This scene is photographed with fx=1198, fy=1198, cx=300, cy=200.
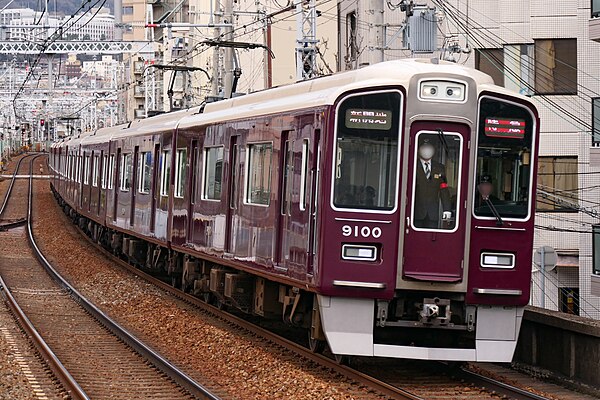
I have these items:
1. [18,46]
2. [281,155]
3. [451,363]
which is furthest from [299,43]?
[18,46]

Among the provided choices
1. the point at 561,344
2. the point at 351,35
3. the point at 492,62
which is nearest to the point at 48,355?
the point at 561,344

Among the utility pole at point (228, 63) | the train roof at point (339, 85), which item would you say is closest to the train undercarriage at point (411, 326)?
the train roof at point (339, 85)

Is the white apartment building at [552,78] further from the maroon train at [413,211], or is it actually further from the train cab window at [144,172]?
the maroon train at [413,211]

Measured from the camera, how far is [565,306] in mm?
28156

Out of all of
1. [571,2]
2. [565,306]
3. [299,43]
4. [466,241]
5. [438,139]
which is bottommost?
[565,306]

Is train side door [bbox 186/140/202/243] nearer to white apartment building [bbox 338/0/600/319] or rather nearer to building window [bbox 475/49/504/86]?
white apartment building [bbox 338/0/600/319]

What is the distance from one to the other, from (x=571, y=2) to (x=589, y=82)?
2365 millimetres

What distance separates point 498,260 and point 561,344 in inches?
46.0

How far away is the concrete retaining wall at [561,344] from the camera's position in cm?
1071

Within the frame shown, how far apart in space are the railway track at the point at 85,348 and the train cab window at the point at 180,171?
6.99 feet

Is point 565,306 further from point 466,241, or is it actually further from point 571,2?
point 466,241

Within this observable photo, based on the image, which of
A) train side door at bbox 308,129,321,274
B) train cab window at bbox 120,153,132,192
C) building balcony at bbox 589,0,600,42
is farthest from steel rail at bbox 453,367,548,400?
train cab window at bbox 120,153,132,192

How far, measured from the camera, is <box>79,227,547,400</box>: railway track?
10.1 metres

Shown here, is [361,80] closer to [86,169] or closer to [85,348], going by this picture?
[85,348]
